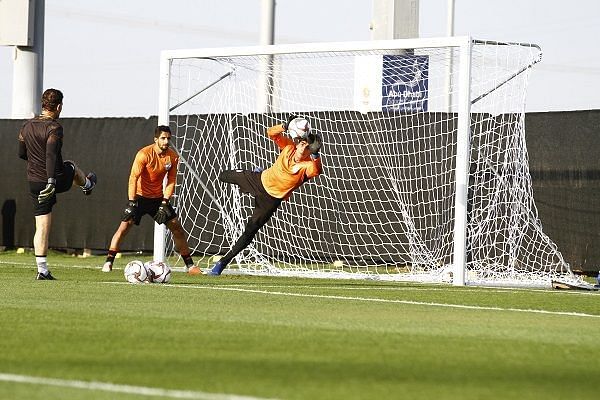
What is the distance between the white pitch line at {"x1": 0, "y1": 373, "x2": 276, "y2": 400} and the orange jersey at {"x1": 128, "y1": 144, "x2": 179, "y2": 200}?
1071 cm

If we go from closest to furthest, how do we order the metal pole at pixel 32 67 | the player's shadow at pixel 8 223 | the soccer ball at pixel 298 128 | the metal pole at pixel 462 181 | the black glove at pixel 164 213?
the soccer ball at pixel 298 128
the metal pole at pixel 462 181
the black glove at pixel 164 213
the metal pole at pixel 32 67
the player's shadow at pixel 8 223

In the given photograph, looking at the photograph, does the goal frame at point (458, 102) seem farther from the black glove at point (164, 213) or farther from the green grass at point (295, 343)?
the green grass at point (295, 343)

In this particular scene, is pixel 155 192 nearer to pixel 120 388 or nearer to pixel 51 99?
pixel 51 99

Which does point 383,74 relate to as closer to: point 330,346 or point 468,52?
point 468,52

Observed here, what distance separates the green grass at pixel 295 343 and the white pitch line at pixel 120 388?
35mm

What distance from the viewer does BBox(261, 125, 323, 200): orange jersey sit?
15781 millimetres

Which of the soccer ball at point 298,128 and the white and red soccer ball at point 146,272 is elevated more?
the soccer ball at point 298,128

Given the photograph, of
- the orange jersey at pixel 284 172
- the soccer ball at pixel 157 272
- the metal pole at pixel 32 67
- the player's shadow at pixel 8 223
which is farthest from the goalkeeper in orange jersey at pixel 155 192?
the player's shadow at pixel 8 223

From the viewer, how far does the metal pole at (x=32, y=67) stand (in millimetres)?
24484

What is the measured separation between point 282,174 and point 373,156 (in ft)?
16.5

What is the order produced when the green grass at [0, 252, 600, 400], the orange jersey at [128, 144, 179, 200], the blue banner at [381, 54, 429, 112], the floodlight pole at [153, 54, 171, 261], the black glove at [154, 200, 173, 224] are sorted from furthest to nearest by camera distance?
the blue banner at [381, 54, 429, 112], the floodlight pole at [153, 54, 171, 261], the orange jersey at [128, 144, 179, 200], the black glove at [154, 200, 173, 224], the green grass at [0, 252, 600, 400]

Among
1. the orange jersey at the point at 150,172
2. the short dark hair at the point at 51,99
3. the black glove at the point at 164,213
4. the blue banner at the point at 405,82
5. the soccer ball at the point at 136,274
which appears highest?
the blue banner at the point at 405,82

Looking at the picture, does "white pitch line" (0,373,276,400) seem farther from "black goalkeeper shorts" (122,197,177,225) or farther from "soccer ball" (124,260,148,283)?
"black goalkeeper shorts" (122,197,177,225)

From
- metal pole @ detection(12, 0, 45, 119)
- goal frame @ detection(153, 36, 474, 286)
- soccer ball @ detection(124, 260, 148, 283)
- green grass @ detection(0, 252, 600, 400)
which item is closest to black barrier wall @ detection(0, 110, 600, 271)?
metal pole @ detection(12, 0, 45, 119)
